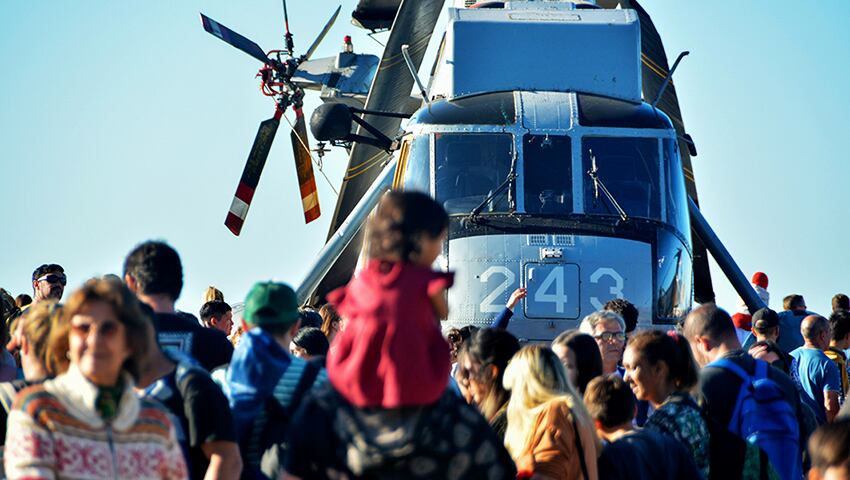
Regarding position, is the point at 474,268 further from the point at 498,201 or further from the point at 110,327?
the point at 110,327

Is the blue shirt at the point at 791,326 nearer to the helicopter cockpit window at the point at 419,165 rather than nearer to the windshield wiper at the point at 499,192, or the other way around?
the windshield wiper at the point at 499,192

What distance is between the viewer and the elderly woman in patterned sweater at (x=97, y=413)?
3668 mm

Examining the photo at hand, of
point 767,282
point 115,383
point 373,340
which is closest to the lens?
point 373,340

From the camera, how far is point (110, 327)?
387 centimetres

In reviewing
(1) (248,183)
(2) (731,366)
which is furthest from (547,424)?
(1) (248,183)

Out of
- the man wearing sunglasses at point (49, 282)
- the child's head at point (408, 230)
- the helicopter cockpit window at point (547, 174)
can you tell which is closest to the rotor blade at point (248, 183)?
the helicopter cockpit window at point (547, 174)

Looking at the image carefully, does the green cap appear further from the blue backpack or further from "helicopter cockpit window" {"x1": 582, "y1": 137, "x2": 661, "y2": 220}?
"helicopter cockpit window" {"x1": 582, "y1": 137, "x2": 661, "y2": 220}

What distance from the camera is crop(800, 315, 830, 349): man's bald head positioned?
30.2 feet

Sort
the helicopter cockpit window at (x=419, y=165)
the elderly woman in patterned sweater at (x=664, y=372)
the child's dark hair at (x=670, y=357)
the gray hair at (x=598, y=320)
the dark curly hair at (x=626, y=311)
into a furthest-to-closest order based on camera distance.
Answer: the helicopter cockpit window at (x=419, y=165) < the dark curly hair at (x=626, y=311) < the gray hair at (x=598, y=320) < the child's dark hair at (x=670, y=357) < the elderly woman in patterned sweater at (x=664, y=372)

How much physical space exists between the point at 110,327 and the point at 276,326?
1197 mm

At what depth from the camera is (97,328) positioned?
385 centimetres

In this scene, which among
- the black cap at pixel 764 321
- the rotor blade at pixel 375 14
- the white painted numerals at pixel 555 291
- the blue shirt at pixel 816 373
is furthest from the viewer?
the rotor blade at pixel 375 14

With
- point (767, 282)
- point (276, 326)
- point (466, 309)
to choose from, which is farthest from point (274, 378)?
point (767, 282)

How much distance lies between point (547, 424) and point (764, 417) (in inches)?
73.7
